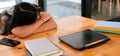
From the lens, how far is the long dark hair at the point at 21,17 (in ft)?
3.49

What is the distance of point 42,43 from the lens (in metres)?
0.89

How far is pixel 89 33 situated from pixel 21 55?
45 centimetres

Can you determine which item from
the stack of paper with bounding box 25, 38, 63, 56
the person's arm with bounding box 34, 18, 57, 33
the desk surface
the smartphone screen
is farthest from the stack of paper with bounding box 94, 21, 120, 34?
the smartphone screen

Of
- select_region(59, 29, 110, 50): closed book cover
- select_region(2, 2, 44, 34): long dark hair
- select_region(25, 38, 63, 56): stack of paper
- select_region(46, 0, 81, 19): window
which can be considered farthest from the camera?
select_region(46, 0, 81, 19): window

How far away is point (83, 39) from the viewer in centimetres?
98

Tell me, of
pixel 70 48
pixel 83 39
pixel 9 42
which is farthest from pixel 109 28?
pixel 9 42

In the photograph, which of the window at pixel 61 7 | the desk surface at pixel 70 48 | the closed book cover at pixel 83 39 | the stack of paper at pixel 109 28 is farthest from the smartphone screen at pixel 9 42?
the window at pixel 61 7

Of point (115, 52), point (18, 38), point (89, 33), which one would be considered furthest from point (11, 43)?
point (115, 52)

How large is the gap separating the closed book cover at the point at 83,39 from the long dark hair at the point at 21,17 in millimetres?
243

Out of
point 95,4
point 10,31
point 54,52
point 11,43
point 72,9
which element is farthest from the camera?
point 72,9

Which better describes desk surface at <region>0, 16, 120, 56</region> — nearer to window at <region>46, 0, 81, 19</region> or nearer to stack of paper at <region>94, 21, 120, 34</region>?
stack of paper at <region>94, 21, 120, 34</region>

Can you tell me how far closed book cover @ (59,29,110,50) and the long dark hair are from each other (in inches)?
9.6

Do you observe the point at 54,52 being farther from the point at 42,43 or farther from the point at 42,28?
the point at 42,28

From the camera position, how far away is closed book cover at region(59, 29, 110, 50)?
3.04 feet
